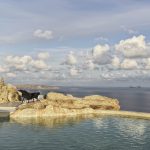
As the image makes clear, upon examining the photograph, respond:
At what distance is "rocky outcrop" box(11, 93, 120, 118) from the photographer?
123m

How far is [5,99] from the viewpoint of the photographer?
Answer: 14750 cm

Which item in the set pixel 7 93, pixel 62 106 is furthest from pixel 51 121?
pixel 7 93

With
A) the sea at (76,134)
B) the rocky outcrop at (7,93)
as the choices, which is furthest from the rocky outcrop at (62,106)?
the rocky outcrop at (7,93)

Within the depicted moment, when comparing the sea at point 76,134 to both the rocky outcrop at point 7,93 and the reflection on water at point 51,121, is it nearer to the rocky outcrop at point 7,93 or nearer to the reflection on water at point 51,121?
the reflection on water at point 51,121

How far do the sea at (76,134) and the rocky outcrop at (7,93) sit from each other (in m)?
31.9

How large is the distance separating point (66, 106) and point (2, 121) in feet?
104

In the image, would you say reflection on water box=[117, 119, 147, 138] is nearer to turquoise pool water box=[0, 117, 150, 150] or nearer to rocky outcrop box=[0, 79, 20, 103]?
turquoise pool water box=[0, 117, 150, 150]

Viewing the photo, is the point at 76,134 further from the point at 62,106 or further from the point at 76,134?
the point at 62,106

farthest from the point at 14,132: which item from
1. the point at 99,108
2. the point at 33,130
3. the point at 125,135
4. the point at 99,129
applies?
the point at 99,108

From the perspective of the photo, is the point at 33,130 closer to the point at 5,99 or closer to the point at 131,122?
the point at 131,122

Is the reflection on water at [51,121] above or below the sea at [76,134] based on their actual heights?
above

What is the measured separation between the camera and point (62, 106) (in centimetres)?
13300

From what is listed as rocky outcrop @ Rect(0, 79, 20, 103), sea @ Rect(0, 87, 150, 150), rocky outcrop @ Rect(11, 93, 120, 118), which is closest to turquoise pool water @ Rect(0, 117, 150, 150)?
sea @ Rect(0, 87, 150, 150)

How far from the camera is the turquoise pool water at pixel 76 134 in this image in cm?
7650
